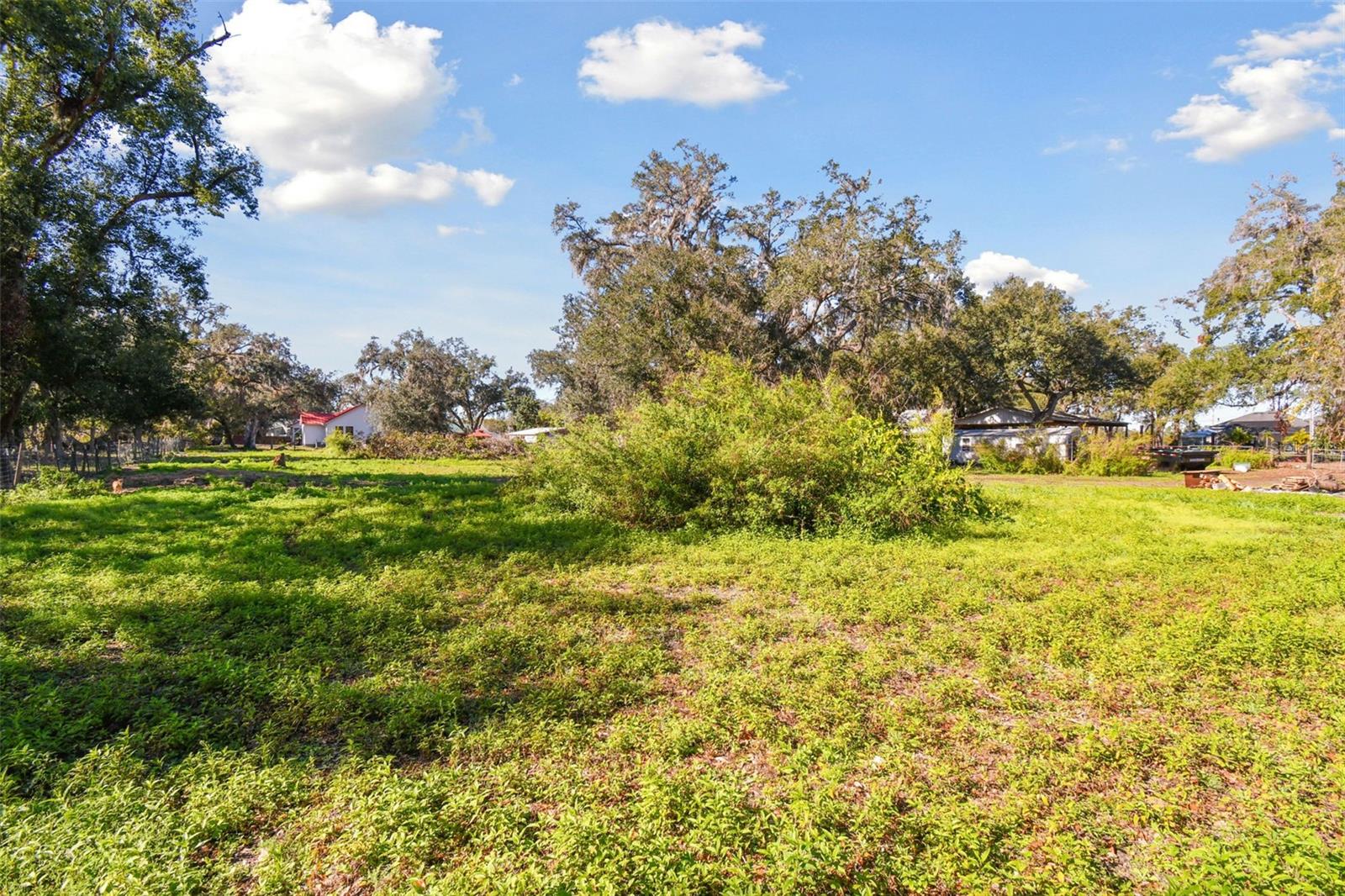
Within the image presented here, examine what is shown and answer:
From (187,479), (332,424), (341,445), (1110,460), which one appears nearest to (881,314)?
(1110,460)

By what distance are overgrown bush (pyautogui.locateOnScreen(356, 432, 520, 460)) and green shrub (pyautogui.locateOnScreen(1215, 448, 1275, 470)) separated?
30.0 meters

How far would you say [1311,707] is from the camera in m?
3.85

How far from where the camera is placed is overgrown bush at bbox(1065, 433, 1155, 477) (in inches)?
920

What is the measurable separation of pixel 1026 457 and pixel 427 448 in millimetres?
28016

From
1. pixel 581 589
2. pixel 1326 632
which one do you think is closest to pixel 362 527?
pixel 581 589

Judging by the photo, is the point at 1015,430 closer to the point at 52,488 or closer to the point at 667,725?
the point at 667,725

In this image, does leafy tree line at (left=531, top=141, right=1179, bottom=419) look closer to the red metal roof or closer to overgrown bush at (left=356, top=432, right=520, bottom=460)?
overgrown bush at (left=356, top=432, right=520, bottom=460)

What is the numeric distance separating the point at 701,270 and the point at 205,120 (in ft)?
47.3

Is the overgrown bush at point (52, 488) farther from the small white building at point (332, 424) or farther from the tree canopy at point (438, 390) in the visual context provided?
the small white building at point (332, 424)

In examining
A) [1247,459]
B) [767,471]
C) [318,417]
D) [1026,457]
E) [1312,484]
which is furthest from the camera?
[318,417]

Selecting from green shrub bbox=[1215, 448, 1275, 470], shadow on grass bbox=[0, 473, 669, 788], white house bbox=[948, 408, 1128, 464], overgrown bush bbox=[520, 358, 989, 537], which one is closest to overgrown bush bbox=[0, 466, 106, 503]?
shadow on grass bbox=[0, 473, 669, 788]

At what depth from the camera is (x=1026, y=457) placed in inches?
999

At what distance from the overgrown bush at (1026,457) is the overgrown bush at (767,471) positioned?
16.1m

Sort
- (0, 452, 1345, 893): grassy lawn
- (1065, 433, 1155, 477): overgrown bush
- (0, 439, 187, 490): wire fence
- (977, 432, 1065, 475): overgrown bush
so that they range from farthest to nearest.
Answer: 1. (977, 432, 1065, 475): overgrown bush
2. (1065, 433, 1155, 477): overgrown bush
3. (0, 439, 187, 490): wire fence
4. (0, 452, 1345, 893): grassy lawn
